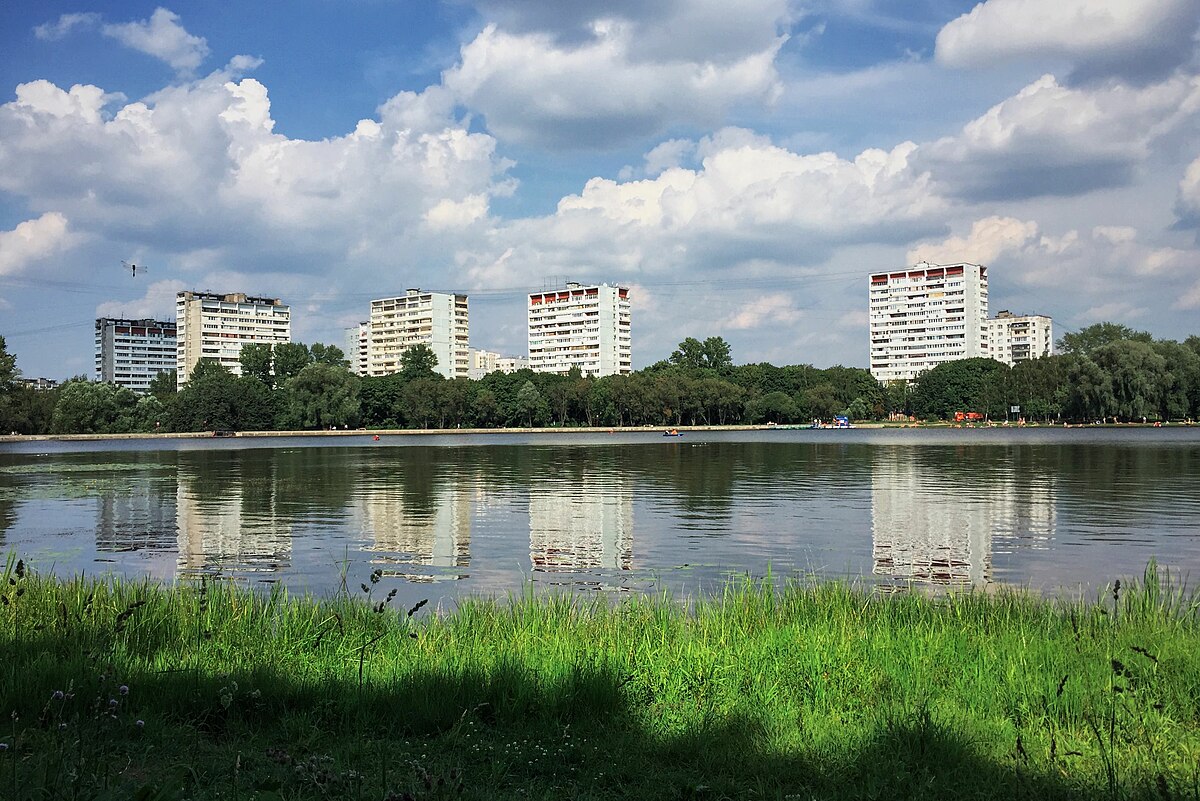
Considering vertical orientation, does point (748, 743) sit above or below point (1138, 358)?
below

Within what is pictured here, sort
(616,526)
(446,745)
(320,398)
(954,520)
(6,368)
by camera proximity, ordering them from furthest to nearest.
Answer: (320,398) < (6,368) < (954,520) < (616,526) < (446,745)

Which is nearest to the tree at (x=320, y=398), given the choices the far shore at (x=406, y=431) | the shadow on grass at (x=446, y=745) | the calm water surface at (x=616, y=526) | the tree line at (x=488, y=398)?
the tree line at (x=488, y=398)

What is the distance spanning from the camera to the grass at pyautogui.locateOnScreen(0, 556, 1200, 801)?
6.38 metres

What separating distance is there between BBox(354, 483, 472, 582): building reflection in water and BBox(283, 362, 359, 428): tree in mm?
132382

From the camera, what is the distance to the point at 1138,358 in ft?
420

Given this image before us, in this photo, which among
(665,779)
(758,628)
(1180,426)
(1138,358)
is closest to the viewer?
(665,779)

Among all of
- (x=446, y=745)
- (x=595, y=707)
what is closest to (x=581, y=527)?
(x=595, y=707)

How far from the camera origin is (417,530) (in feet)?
96.5

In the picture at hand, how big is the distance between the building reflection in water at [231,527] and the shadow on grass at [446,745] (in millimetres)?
14180

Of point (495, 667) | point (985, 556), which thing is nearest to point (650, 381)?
point (985, 556)

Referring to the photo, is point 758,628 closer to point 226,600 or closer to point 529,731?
point 529,731

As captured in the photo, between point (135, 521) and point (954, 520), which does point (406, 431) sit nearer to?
point (135, 521)

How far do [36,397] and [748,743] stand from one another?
193m

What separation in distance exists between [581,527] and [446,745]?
22457 millimetres
